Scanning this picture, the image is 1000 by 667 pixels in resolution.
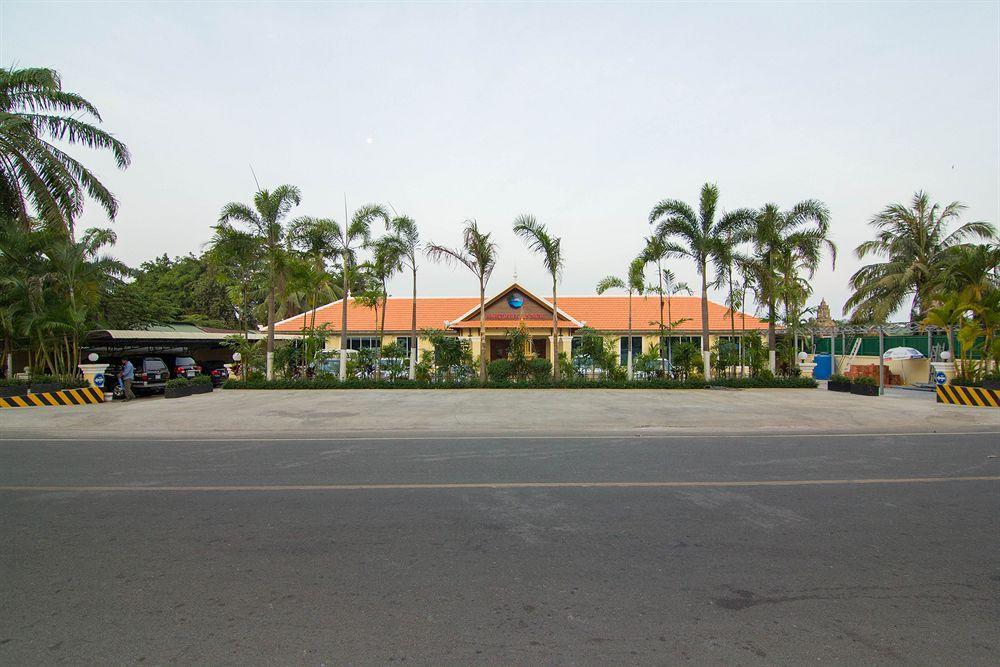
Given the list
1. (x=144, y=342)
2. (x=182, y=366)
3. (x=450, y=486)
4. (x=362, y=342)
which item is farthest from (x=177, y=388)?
(x=450, y=486)

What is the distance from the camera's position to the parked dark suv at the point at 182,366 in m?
24.0

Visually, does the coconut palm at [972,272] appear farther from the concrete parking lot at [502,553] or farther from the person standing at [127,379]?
the person standing at [127,379]

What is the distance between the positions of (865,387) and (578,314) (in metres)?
17.2

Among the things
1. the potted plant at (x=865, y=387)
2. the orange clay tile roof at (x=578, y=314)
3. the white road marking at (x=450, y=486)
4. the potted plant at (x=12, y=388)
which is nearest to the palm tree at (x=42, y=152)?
the potted plant at (x=12, y=388)

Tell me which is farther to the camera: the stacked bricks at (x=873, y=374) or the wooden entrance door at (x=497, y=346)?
the wooden entrance door at (x=497, y=346)

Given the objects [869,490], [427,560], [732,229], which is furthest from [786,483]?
[732,229]

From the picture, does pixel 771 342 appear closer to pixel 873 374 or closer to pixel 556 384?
pixel 873 374

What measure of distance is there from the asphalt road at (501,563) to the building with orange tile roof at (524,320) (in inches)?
870

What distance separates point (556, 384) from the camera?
2341 centimetres

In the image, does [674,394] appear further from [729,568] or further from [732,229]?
[729,568]

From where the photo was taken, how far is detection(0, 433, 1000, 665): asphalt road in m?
3.21

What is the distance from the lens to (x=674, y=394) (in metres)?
20.5

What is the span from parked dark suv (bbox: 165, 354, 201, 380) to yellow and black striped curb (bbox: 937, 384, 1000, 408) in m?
26.7

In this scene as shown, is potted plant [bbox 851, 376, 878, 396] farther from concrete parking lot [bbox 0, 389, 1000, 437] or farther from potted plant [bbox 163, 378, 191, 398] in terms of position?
potted plant [bbox 163, 378, 191, 398]
